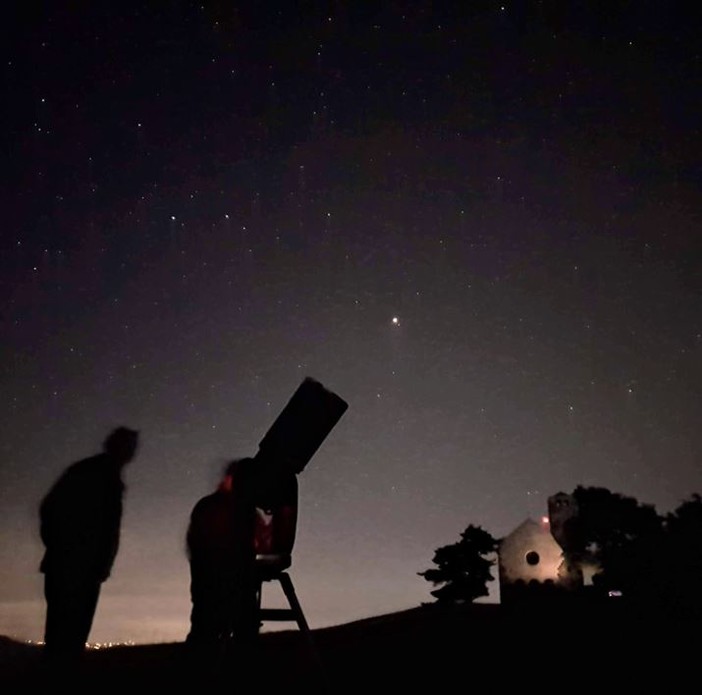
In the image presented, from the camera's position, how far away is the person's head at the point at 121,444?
6.45 metres

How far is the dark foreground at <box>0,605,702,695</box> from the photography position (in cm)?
623

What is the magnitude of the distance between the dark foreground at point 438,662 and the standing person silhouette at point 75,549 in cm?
38

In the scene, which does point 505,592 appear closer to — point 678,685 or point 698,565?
point 698,565

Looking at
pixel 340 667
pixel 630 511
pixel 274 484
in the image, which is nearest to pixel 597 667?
pixel 340 667

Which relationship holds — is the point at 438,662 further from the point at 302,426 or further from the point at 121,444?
the point at 121,444

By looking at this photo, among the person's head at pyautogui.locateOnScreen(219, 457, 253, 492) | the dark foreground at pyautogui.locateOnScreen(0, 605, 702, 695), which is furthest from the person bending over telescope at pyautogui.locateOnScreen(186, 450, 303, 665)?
the dark foreground at pyautogui.locateOnScreen(0, 605, 702, 695)

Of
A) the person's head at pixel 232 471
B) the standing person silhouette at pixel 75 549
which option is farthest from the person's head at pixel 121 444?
the person's head at pixel 232 471

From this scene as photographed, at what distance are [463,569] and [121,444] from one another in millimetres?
33882

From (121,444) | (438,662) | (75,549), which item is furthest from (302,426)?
(438,662)

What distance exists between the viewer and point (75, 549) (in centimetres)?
605

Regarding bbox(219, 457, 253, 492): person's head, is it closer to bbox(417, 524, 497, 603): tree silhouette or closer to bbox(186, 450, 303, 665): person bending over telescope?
bbox(186, 450, 303, 665): person bending over telescope

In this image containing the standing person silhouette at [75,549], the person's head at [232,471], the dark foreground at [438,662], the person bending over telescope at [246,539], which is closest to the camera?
the person bending over telescope at [246,539]

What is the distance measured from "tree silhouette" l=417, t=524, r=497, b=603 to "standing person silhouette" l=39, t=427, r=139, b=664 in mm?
32514

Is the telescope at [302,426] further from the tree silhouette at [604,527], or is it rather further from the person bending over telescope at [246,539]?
the tree silhouette at [604,527]
